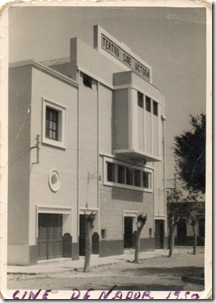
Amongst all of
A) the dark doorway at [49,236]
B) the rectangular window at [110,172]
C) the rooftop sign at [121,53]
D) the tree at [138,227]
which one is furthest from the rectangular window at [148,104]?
the dark doorway at [49,236]

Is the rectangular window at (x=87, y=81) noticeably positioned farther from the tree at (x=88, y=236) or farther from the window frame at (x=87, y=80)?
the tree at (x=88, y=236)

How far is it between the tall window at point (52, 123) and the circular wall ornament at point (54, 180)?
427 millimetres

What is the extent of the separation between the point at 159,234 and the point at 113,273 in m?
0.83

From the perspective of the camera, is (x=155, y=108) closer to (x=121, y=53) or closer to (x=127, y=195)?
(x=121, y=53)

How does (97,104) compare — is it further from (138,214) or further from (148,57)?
(138,214)

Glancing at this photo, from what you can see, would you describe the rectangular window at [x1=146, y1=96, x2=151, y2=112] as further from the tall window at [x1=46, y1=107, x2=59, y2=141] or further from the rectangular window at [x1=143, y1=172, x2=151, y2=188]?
the tall window at [x1=46, y1=107, x2=59, y2=141]

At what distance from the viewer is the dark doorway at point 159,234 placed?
23.5ft

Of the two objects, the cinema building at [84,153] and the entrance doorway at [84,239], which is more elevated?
the cinema building at [84,153]

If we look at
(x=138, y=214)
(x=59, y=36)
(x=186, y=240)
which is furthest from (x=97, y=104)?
(x=186, y=240)

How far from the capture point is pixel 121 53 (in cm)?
722

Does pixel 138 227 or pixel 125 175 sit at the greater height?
pixel 125 175

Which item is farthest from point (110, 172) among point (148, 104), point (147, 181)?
point (148, 104)
